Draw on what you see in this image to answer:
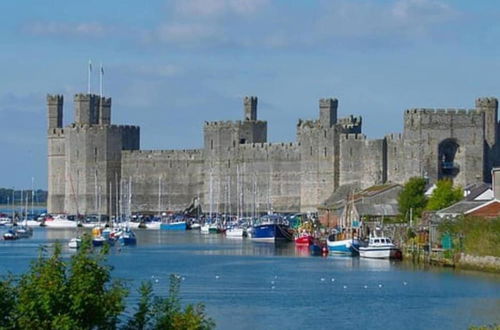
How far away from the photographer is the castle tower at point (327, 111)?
70.2 metres

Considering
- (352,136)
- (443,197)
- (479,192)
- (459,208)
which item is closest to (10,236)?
(352,136)

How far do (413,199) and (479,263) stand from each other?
→ 585 inches

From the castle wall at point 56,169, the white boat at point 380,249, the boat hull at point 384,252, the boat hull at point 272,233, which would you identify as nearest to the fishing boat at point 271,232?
the boat hull at point 272,233

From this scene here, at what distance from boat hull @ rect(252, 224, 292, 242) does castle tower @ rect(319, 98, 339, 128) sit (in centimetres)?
878

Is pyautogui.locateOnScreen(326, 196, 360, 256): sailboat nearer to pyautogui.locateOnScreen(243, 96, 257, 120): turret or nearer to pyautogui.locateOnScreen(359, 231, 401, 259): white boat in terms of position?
pyautogui.locateOnScreen(359, 231, 401, 259): white boat

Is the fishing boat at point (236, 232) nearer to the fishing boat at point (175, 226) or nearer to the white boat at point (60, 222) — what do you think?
the fishing boat at point (175, 226)

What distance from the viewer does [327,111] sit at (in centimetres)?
7044

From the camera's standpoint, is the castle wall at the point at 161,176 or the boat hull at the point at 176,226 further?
the castle wall at the point at 161,176

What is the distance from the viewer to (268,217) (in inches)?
2702

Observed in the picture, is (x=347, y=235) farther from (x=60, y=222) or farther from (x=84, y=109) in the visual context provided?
(x=84, y=109)

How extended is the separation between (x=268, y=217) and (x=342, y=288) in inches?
1245

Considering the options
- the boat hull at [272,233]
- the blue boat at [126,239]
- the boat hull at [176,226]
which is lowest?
the blue boat at [126,239]

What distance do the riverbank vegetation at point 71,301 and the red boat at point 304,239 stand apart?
129 feet

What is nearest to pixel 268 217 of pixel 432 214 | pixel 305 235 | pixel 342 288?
pixel 305 235
